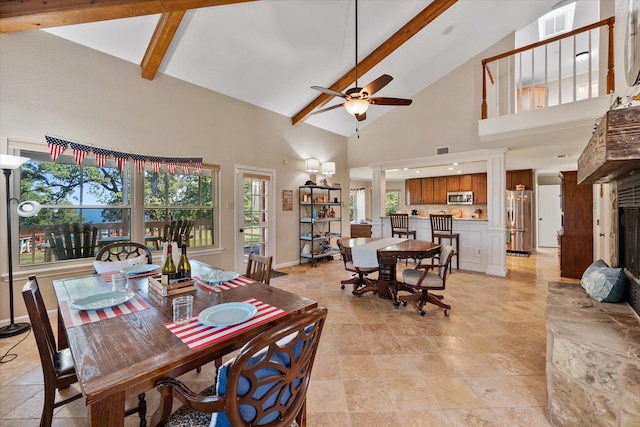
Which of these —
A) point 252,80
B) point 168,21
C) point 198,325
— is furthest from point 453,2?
point 198,325

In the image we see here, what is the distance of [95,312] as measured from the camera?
54.6 inches

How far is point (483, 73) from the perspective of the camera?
181 inches

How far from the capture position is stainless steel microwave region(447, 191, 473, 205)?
7.49 meters

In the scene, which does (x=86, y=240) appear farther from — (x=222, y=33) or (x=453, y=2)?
(x=453, y=2)

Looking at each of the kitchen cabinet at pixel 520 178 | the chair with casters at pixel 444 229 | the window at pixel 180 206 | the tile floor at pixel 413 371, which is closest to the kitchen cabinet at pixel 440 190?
the kitchen cabinet at pixel 520 178

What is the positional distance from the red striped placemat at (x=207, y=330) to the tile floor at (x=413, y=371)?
807 mm

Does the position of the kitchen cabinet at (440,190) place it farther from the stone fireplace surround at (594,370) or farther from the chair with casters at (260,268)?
the chair with casters at (260,268)

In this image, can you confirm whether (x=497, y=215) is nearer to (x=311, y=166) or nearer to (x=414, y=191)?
(x=311, y=166)

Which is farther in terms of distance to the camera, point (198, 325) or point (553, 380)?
point (553, 380)

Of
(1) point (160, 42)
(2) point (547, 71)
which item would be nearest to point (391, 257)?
(1) point (160, 42)

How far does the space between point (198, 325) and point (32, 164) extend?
10.8 ft

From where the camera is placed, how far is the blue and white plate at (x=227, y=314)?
48.9 inches

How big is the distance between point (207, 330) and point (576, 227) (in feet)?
18.2

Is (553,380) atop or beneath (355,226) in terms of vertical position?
beneath
